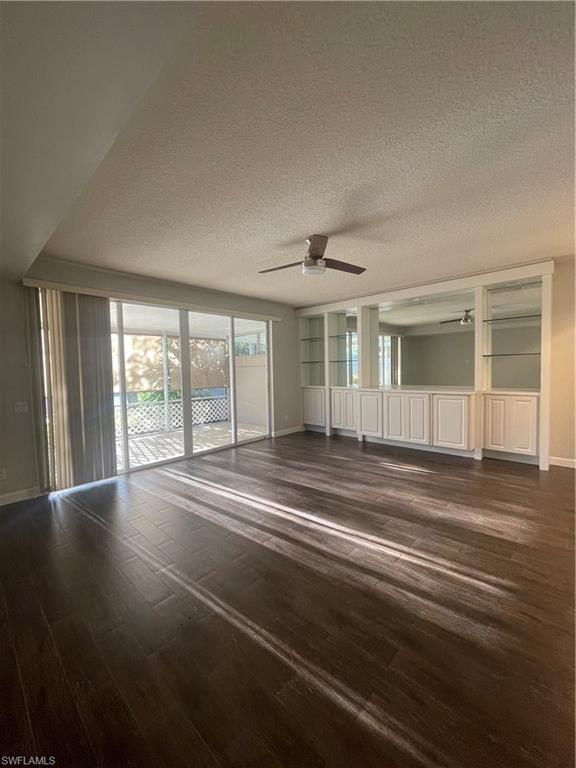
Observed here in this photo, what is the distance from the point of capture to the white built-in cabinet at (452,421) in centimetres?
447

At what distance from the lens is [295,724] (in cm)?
120

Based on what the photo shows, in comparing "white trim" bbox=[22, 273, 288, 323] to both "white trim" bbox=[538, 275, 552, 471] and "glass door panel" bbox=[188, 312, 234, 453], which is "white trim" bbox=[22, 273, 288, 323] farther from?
"white trim" bbox=[538, 275, 552, 471]

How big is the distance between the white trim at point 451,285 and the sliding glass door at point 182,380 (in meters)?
1.72

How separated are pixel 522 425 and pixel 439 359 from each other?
553 centimetres

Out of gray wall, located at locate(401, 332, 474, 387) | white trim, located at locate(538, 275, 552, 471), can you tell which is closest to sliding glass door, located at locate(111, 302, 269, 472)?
white trim, located at locate(538, 275, 552, 471)

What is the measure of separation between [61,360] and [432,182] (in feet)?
12.9

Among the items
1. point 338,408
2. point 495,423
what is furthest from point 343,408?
point 495,423

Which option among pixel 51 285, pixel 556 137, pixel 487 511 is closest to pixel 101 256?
pixel 51 285

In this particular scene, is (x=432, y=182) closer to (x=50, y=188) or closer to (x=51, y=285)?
(x=50, y=188)

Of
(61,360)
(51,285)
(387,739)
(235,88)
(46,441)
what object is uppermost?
(235,88)

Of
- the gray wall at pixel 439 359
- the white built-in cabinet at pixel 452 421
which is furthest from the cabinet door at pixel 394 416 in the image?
the gray wall at pixel 439 359

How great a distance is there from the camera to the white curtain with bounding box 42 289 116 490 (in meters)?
3.51

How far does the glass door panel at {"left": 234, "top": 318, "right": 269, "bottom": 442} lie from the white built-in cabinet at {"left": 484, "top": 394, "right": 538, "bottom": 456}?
3766mm

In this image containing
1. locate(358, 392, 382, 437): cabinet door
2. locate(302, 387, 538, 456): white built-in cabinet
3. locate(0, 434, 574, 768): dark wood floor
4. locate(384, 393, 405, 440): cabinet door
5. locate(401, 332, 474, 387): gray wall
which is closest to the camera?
locate(0, 434, 574, 768): dark wood floor
